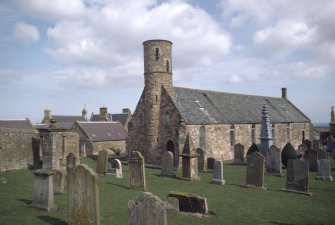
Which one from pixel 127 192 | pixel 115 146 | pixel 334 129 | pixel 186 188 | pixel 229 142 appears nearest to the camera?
pixel 127 192

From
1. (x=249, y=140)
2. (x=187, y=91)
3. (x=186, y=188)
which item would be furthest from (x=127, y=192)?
(x=249, y=140)

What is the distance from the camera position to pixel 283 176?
68.1 feet

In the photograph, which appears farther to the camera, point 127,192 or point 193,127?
point 193,127

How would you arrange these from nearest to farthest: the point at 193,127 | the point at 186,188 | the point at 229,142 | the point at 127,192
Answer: the point at 127,192 → the point at 186,188 → the point at 193,127 → the point at 229,142

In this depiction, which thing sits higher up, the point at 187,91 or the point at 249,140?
the point at 187,91

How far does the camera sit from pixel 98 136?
39.0 metres

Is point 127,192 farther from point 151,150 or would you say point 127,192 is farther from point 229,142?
point 229,142

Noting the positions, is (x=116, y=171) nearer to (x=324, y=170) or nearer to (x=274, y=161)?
(x=274, y=161)

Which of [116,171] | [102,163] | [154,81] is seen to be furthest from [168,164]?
[154,81]

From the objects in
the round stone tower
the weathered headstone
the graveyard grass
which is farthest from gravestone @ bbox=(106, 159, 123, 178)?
the weathered headstone

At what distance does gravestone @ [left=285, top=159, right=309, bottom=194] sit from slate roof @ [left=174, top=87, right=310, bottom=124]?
12.4 m

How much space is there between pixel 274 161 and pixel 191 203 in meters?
12.3

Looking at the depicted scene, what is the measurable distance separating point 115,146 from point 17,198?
2809cm

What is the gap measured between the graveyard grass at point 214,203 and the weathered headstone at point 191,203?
1.50 feet
